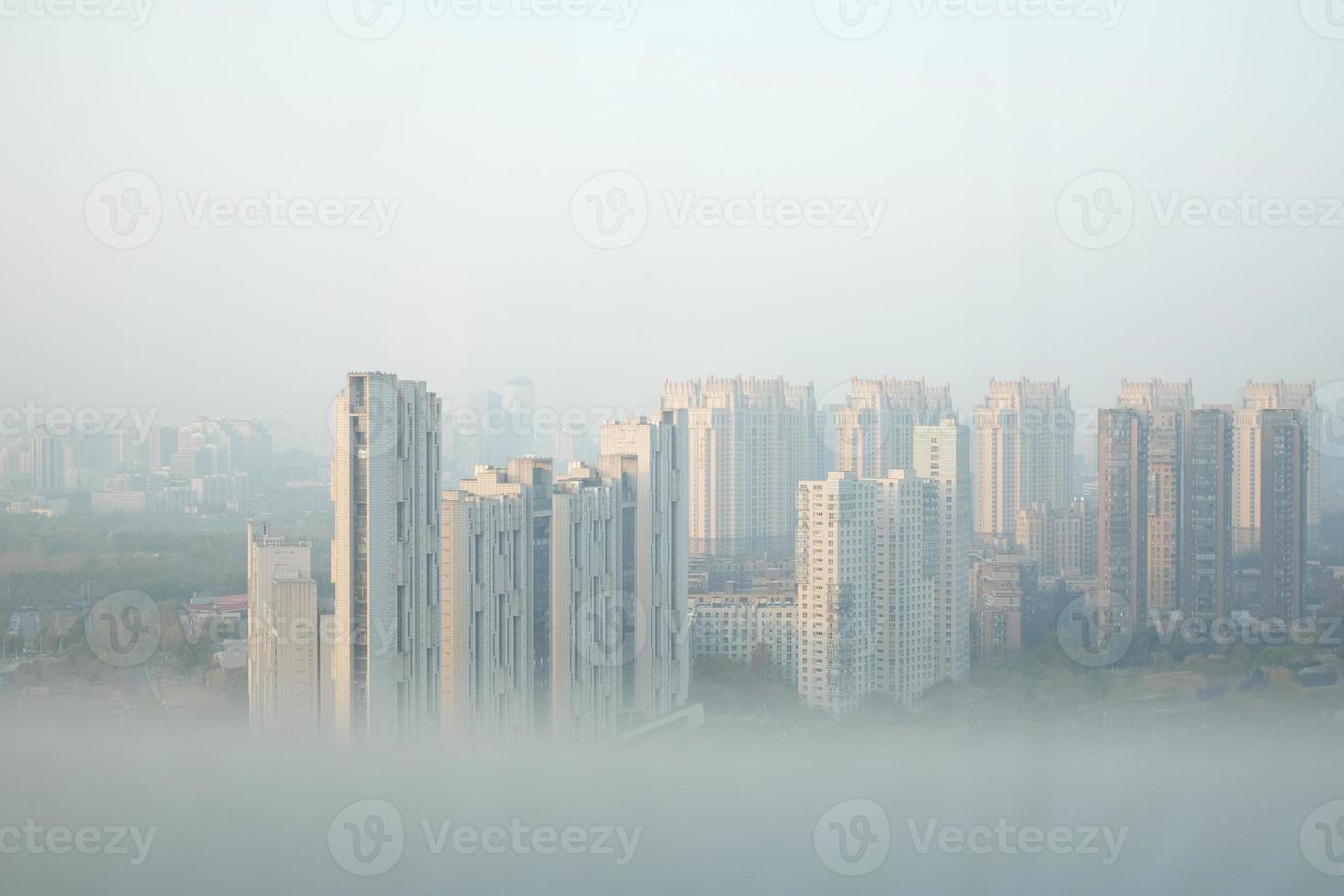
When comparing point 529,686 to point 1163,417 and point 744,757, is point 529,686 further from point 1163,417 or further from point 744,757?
point 1163,417

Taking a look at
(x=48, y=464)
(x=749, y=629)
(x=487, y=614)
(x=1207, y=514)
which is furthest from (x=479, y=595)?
(x=1207, y=514)

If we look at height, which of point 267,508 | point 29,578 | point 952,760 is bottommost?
point 952,760

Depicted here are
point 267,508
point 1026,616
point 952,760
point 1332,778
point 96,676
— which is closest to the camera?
point 267,508

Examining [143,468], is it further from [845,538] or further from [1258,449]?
[1258,449]

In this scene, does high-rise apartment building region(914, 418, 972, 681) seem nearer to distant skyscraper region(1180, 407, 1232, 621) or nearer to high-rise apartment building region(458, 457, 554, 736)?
distant skyscraper region(1180, 407, 1232, 621)

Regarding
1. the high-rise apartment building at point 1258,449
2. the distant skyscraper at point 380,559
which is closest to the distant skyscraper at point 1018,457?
the high-rise apartment building at point 1258,449

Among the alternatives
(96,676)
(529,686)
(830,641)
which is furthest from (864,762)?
(96,676)

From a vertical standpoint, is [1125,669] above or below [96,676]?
below
